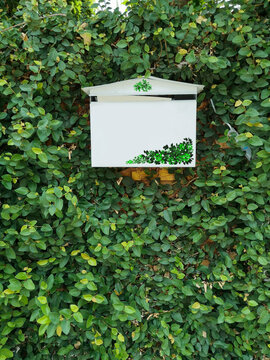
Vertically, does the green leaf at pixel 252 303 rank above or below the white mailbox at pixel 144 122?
below

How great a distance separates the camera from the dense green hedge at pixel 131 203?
1177mm

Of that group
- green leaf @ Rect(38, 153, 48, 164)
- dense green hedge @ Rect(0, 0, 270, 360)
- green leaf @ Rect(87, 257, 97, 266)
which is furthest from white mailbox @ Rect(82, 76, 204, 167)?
green leaf @ Rect(87, 257, 97, 266)

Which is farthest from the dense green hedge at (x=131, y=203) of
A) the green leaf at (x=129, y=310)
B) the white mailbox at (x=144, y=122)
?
the white mailbox at (x=144, y=122)

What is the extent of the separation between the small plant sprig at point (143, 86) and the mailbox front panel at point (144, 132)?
67mm

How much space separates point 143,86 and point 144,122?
17 centimetres

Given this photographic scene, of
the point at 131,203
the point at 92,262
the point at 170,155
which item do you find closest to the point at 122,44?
the point at 170,155

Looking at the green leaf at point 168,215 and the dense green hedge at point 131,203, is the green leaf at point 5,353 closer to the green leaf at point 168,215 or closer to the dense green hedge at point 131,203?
the dense green hedge at point 131,203

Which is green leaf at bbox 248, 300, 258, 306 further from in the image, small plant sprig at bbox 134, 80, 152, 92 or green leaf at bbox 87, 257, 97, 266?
small plant sprig at bbox 134, 80, 152, 92

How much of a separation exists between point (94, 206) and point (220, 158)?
688 mm

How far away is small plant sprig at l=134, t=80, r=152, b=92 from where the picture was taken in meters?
1.17

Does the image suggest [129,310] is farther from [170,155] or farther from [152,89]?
[152,89]

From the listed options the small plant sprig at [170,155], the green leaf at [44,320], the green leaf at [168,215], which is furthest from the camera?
the green leaf at [168,215]

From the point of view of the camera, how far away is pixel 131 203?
1.35m

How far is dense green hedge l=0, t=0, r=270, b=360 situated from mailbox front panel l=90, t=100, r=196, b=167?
6.3 inches
